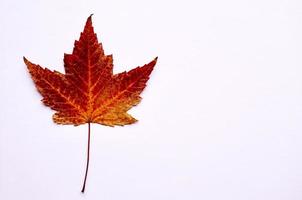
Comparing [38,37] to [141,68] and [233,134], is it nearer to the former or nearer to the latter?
[141,68]

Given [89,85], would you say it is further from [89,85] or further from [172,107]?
[172,107]

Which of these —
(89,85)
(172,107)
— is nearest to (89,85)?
(89,85)

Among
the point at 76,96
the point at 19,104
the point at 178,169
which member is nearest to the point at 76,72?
the point at 76,96
